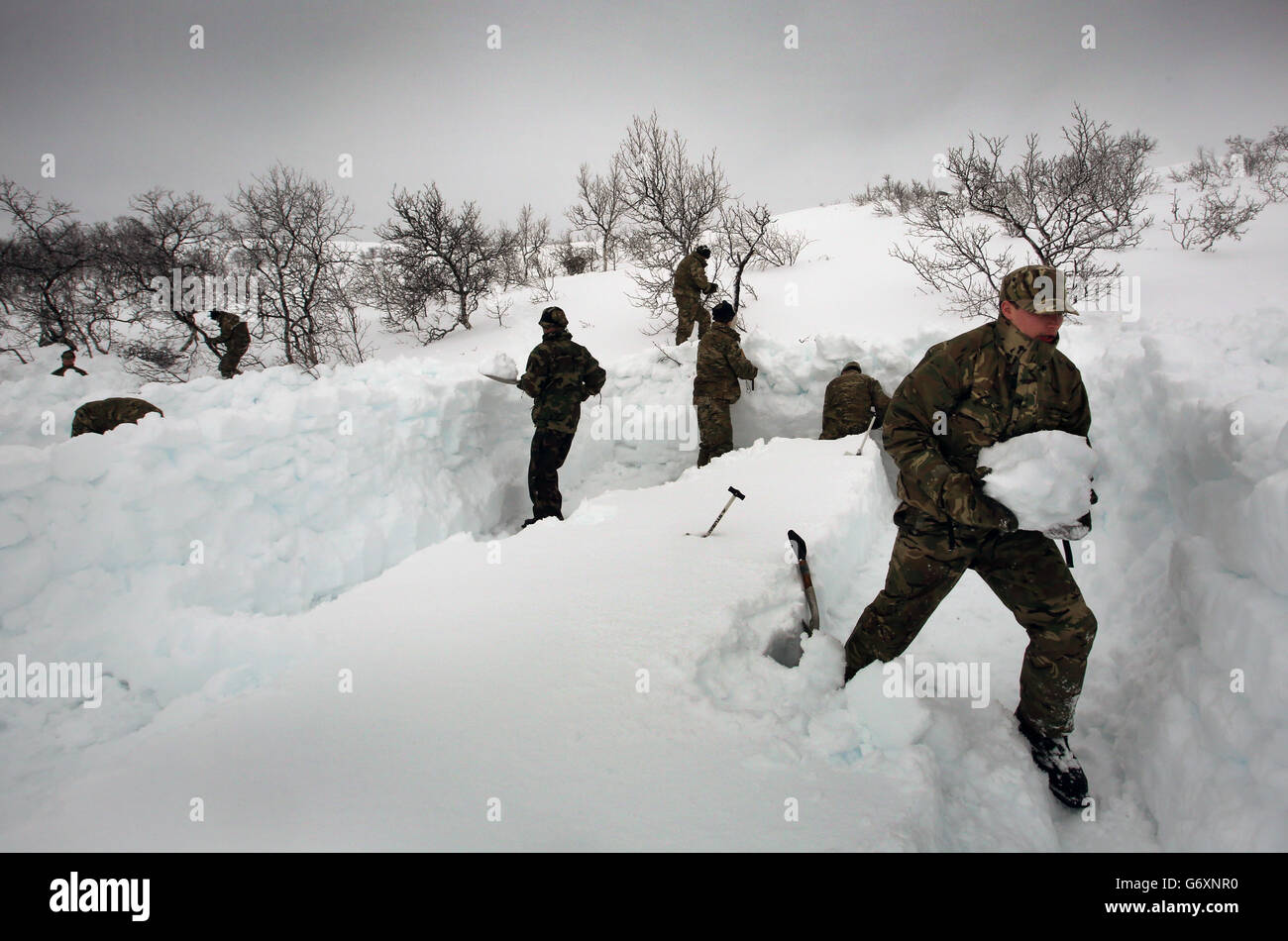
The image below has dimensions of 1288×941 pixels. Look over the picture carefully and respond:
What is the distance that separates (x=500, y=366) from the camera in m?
7.30

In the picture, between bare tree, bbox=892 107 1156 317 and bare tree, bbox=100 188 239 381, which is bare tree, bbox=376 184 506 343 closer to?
bare tree, bbox=100 188 239 381

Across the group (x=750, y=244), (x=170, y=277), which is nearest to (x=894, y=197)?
(x=750, y=244)

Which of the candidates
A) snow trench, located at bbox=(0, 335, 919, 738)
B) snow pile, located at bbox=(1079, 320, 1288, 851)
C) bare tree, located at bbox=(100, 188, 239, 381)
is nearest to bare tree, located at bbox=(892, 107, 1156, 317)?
snow trench, located at bbox=(0, 335, 919, 738)

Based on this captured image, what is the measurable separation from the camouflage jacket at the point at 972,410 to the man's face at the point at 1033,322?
0.03m

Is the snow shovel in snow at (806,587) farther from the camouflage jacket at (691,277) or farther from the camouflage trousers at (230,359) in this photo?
the camouflage trousers at (230,359)

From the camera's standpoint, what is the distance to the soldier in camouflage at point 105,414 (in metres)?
5.40

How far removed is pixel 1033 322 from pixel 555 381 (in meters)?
4.56

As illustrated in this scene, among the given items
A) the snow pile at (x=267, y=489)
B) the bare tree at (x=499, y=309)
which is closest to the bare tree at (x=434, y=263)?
the bare tree at (x=499, y=309)

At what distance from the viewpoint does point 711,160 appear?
11.0m

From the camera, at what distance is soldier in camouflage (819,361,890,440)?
6379 millimetres

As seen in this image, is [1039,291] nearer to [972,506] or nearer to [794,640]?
[972,506]
